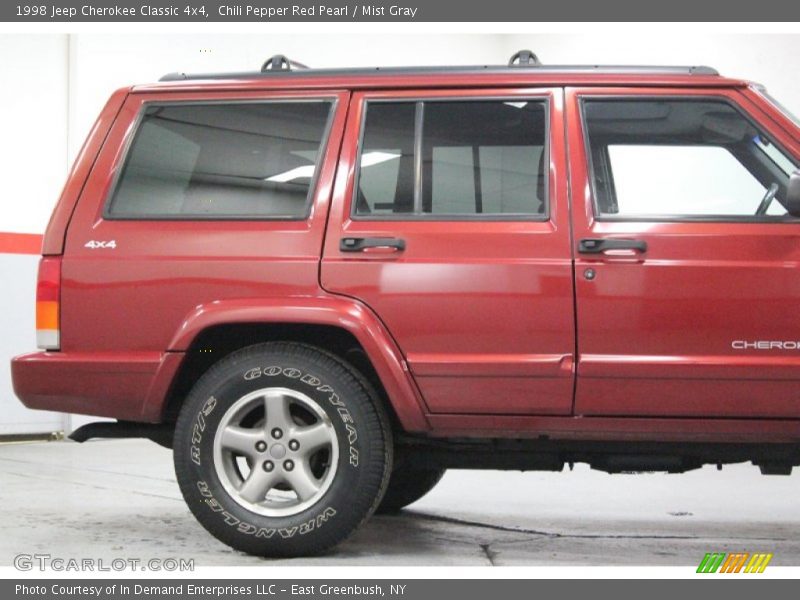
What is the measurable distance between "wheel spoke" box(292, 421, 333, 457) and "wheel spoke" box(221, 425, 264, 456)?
152 mm

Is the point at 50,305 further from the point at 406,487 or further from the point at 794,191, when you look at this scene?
the point at 794,191

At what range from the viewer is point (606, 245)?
4.22 metres

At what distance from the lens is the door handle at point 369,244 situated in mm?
4332

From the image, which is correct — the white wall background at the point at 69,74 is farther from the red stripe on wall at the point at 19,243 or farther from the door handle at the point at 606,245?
the door handle at the point at 606,245

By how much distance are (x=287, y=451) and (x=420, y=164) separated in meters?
1.23

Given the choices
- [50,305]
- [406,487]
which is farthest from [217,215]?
[406,487]

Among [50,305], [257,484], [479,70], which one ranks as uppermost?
[479,70]

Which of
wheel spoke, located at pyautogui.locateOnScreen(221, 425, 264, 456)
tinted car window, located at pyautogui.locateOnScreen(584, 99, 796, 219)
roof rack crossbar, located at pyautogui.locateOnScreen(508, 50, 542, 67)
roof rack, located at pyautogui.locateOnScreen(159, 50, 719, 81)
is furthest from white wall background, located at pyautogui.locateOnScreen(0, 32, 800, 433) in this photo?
wheel spoke, located at pyautogui.locateOnScreen(221, 425, 264, 456)

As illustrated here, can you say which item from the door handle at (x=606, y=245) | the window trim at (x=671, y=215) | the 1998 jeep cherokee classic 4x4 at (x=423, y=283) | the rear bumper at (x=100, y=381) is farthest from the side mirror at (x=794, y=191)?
the rear bumper at (x=100, y=381)

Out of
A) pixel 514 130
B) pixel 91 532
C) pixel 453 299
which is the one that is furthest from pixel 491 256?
pixel 91 532

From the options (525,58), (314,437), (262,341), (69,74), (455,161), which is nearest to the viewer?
(314,437)

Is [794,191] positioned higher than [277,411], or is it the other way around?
[794,191]

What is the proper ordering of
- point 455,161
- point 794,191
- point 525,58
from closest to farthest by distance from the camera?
point 794,191
point 455,161
point 525,58

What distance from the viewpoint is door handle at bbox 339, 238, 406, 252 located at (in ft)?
14.2
